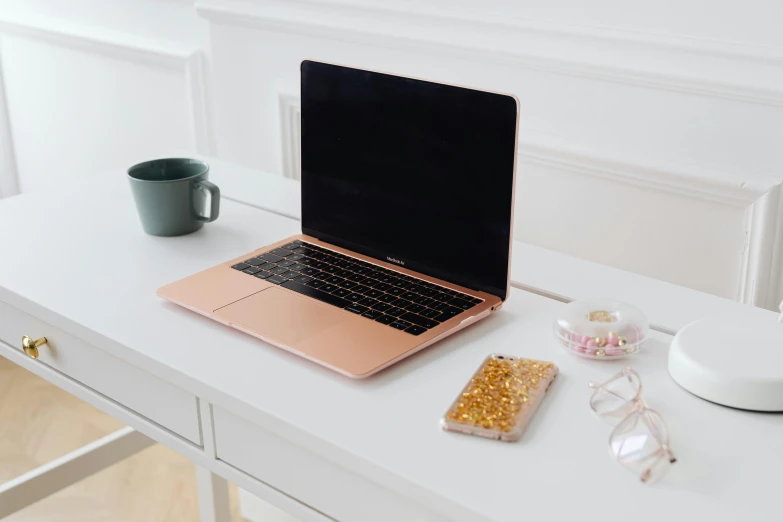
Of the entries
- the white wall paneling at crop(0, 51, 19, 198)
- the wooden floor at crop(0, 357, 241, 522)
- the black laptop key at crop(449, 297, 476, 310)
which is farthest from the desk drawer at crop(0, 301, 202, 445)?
the white wall paneling at crop(0, 51, 19, 198)

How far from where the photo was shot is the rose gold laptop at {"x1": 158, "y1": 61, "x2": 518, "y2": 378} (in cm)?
84

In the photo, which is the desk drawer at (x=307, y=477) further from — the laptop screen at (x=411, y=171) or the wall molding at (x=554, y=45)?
the wall molding at (x=554, y=45)

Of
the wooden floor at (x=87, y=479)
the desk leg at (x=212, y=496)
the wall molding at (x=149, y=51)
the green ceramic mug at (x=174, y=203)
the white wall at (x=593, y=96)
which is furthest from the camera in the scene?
the wall molding at (x=149, y=51)

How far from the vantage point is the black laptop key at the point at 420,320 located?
0.85 m

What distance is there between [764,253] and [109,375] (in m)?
0.84

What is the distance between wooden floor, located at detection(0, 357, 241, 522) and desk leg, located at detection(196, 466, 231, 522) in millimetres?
211

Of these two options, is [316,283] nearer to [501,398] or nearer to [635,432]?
[501,398]

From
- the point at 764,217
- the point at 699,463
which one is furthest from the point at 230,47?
the point at 699,463

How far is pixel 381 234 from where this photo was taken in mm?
977

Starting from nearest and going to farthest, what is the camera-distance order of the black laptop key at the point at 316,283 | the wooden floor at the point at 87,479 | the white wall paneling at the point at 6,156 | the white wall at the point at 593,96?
the black laptop key at the point at 316,283, the white wall at the point at 593,96, the wooden floor at the point at 87,479, the white wall paneling at the point at 6,156

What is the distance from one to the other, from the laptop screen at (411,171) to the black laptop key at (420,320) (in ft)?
0.26

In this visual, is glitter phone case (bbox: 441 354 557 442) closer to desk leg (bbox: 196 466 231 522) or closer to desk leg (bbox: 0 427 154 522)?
desk leg (bbox: 196 466 231 522)

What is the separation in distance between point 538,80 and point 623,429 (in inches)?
29.5

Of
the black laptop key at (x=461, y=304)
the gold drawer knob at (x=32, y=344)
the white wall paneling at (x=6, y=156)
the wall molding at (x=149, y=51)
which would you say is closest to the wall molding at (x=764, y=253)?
the black laptop key at (x=461, y=304)
